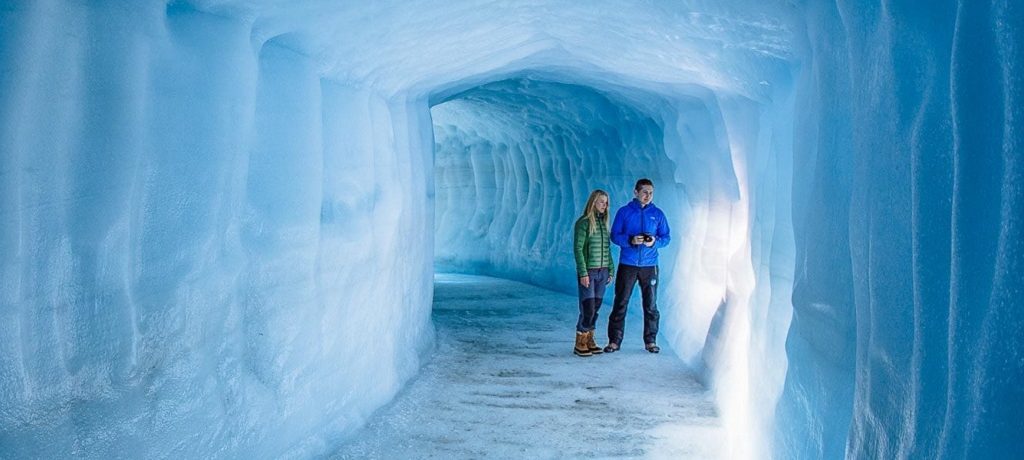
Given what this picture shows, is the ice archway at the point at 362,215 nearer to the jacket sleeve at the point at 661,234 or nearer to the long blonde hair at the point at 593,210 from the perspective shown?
the jacket sleeve at the point at 661,234

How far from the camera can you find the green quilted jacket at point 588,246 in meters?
6.71

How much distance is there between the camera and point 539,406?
534 cm

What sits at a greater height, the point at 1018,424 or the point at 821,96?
the point at 821,96

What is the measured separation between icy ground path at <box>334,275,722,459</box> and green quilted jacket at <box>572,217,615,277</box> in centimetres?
80

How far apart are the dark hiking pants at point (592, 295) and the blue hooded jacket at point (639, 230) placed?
280 mm

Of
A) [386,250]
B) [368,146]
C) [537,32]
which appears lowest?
[386,250]

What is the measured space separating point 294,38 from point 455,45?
5.78 ft

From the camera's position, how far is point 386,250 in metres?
5.63

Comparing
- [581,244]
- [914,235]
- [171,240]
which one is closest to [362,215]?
[171,240]

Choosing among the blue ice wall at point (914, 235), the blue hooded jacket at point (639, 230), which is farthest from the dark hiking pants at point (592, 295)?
the blue ice wall at point (914, 235)

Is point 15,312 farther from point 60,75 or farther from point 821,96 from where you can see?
point 821,96

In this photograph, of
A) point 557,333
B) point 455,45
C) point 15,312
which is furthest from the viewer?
point 557,333

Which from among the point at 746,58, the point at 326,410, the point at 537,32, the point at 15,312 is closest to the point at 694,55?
the point at 746,58

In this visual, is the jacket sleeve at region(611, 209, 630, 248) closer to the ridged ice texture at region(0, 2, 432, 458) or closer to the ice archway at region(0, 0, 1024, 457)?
the ice archway at region(0, 0, 1024, 457)
